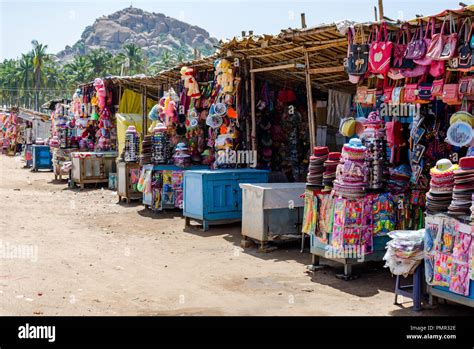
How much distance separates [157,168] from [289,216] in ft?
15.1

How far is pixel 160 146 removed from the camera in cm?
1251

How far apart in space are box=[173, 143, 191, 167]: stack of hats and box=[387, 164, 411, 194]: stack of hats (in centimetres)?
588

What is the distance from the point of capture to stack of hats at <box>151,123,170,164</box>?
492 inches

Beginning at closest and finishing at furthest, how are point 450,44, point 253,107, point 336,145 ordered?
point 450,44, point 253,107, point 336,145

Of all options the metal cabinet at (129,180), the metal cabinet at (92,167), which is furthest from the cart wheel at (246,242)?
the metal cabinet at (92,167)

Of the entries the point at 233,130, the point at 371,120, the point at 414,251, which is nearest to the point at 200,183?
the point at 233,130

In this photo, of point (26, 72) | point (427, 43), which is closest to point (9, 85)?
point (26, 72)

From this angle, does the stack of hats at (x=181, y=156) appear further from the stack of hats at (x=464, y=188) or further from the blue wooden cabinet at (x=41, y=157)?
the blue wooden cabinet at (x=41, y=157)

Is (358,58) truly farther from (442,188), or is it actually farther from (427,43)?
(442,188)

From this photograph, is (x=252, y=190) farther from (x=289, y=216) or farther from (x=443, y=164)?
(x=443, y=164)

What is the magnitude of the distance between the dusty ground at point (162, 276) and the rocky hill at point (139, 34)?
447 feet

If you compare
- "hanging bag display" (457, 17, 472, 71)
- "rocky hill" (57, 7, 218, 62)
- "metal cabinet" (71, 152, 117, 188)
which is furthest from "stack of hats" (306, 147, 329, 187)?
"rocky hill" (57, 7, 218, 62)

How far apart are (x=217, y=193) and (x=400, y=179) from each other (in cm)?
399

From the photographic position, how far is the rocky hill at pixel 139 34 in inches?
5797
